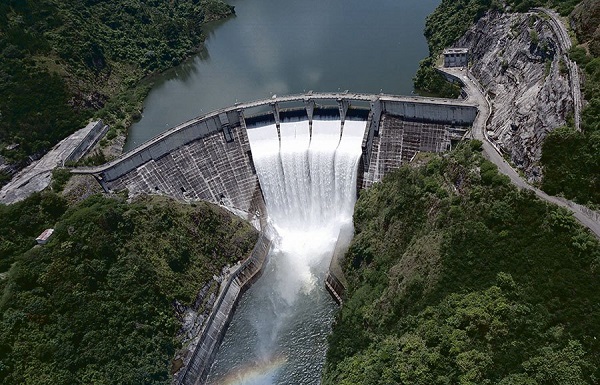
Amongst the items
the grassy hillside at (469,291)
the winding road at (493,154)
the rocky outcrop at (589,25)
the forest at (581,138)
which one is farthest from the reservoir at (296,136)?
the rocky outcrop at (589,25)

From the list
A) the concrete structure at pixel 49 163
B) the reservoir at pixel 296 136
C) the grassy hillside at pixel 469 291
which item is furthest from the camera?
the concrete structure at pixel 49 163

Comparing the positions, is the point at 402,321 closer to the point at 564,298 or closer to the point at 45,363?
the point at 564,298

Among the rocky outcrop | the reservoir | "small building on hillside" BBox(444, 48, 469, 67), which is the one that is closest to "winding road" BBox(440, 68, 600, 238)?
"small building on hillside" BBox(444, 48, 469, 67)

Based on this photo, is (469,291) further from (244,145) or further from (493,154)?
(244,145)

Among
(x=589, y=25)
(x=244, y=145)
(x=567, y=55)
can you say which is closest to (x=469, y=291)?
(x=567, y=55)

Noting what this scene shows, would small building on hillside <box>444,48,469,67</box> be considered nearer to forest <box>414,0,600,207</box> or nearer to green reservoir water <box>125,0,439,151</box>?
green reservoir water <box>125,0,439,151</box>

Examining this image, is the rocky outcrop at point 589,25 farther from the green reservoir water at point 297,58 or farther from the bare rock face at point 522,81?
the green reservoir water at point 297,58
